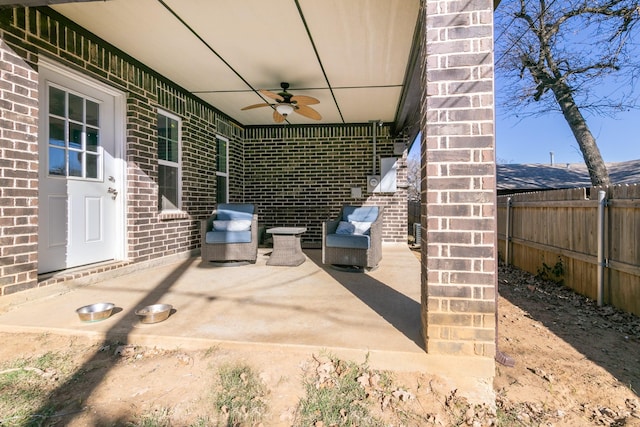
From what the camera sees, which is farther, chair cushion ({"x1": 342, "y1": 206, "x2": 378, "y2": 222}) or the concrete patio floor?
chair cushion ({"x1": 342, "y1": 206, "x2": 378, "y2": 222})

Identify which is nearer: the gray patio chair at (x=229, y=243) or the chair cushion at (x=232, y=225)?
the gray patio chair at (x=229, y=243)

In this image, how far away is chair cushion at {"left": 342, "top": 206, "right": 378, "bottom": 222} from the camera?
4953 mm

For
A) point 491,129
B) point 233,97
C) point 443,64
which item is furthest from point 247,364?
point 233,97

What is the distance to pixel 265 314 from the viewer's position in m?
2.57

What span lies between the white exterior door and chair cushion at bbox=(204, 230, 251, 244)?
41.5 inches

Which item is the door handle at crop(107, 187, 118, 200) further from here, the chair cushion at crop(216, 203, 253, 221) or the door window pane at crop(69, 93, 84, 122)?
the chair cushion at crop(216, 203, 253, 221)

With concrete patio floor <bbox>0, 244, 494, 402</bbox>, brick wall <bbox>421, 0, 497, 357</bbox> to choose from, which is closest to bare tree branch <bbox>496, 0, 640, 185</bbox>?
concrete patio floor <bbox>0, 244, 494, 402</bbox>

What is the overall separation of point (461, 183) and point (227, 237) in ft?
10.9

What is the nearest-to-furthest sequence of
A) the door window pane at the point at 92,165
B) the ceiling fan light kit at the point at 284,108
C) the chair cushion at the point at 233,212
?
the door window pane at the point at 92,165 < the ceiling fan light kit at the point at 284,108 < the chair cushion at the point at 233,212

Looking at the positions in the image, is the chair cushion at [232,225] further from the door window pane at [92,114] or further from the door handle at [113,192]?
the door window pane at [92,114]

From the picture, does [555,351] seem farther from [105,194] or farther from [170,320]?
[105,194]

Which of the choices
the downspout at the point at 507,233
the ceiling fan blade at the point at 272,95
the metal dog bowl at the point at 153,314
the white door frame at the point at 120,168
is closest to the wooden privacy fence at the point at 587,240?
the downspout at the point at 507,233

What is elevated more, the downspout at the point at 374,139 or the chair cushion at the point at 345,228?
the downspout at the point at 374,139

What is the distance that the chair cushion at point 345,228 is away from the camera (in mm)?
4793
